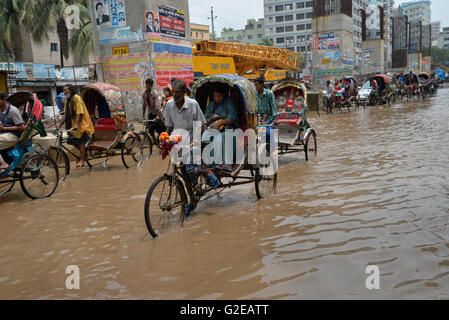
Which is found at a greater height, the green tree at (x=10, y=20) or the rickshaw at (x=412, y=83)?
the green tree at (x=10, y=20)

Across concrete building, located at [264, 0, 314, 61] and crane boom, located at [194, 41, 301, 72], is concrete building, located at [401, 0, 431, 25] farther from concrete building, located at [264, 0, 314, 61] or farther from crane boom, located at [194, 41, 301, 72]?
crane boom, located at [194, 41, 301, 72]

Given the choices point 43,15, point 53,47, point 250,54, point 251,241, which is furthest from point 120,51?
point 53,47

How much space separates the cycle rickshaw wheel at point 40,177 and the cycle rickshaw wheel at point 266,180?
3.48 m

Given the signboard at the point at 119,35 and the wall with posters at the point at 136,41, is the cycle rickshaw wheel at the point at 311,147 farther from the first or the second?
the signboard at the point at 119,35

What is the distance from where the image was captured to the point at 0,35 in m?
25.9

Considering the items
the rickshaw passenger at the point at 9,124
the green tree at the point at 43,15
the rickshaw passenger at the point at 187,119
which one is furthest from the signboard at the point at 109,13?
the green tree at the point at 43,15

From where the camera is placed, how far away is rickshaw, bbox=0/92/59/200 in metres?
6.02

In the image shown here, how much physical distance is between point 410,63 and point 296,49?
2723 centimetres

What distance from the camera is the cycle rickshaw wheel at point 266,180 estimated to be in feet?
18.3

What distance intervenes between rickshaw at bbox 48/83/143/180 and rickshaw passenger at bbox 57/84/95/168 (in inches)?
10.0

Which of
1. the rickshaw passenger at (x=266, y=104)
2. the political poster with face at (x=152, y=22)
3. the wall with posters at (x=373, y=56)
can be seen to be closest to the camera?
the rickshaw passenger at (x=266, y=104)

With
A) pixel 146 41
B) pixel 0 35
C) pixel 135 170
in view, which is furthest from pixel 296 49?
pixel 135 170

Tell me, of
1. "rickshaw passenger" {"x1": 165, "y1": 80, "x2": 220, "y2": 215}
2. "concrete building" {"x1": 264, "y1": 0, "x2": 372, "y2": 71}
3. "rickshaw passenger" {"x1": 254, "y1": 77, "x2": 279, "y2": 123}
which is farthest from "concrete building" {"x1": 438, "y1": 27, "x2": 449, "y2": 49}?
"rickshaw passenger" {"x1": 165, "y1": 80, "x2": 220, "y2": 215}

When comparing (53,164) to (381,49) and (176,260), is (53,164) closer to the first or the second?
(176,260)
